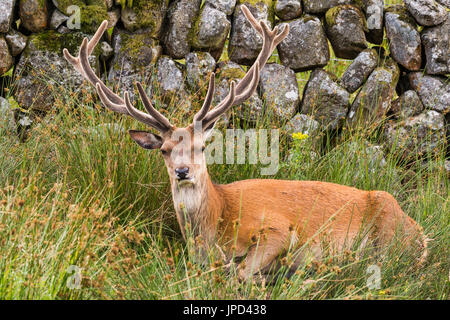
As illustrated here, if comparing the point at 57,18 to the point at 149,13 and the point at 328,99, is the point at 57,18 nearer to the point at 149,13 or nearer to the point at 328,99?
the point at 149,13

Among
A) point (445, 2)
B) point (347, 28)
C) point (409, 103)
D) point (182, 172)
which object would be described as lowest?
point (182, 172)

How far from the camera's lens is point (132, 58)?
228 inches

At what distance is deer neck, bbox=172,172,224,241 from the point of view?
3.79 m

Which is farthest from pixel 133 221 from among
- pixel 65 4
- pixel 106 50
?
pixel 65 4

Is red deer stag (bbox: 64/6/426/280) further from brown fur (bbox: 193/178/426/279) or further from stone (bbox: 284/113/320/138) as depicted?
stone (bbox: 284/113/320/138)

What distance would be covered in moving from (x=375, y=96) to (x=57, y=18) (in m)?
3.20

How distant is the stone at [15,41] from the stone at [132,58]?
2.79 feet

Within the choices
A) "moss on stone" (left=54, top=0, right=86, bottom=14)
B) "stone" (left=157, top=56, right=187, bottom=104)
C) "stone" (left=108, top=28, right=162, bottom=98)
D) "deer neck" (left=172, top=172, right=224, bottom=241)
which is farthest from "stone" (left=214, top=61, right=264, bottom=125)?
"deer neck" (left=172, top=172, right=224, bottom=241)

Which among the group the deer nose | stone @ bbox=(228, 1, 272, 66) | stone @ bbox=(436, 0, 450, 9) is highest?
stone @ bbox=(436, 0, 450, 9)

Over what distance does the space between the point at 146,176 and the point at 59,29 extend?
6.97ft

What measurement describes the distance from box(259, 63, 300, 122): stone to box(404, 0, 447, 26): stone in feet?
4.47

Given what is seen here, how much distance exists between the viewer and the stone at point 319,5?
19.7 ft

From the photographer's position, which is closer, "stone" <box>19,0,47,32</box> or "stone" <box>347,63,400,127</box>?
"stone" <box>19,0,47,32</box>
